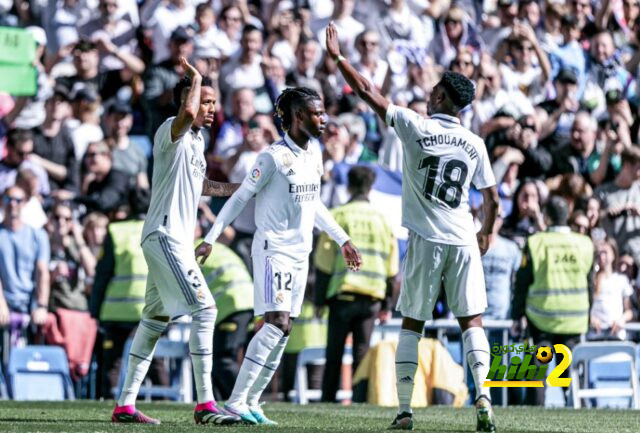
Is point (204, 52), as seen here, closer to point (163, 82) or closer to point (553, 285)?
point (163, 82)

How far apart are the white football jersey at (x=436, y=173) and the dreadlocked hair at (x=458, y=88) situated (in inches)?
5.8

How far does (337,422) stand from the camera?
1174 cm

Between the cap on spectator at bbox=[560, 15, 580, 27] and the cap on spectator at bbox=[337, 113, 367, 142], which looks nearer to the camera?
the cap on spectator at bbox=[337, 113, 367, 142]

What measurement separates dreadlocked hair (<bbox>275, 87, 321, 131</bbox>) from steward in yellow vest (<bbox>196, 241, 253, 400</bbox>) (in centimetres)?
415

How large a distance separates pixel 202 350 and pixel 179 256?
66 cm

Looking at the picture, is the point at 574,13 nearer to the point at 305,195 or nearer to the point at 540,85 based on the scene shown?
the point at 540,85

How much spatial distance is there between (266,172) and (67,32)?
9.35 meters

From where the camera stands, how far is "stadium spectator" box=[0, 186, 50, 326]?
1625 cm

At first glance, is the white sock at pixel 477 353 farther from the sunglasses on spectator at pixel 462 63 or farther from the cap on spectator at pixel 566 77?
the cap on spectator at pixel 566 77

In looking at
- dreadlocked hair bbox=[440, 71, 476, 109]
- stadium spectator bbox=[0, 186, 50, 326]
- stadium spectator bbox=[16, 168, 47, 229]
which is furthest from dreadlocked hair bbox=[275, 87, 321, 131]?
stadium spectator bbox=[16, 168, 47, 229]

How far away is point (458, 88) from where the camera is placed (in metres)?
10.3

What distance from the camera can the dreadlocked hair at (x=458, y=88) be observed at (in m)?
10.4

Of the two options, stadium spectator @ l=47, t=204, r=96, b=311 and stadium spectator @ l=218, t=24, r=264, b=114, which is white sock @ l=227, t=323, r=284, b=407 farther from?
stadium spectator @ l=218, t=24, r=264, b=114

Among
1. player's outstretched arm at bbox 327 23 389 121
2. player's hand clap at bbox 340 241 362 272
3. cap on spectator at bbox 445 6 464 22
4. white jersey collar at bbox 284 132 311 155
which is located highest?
cap on spectator at bbox 445 6 464 22
